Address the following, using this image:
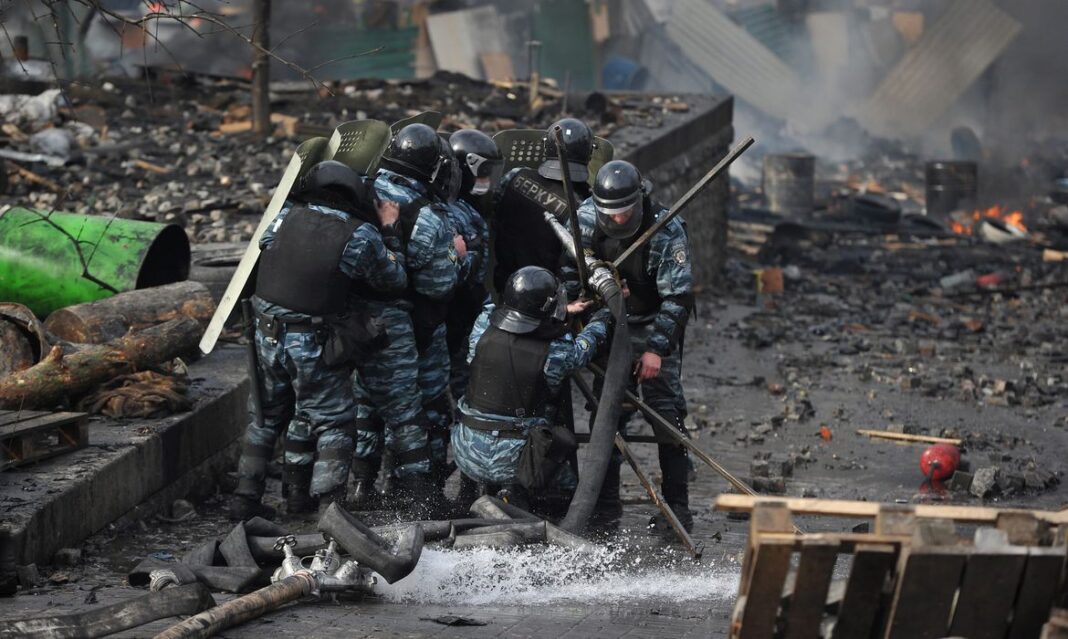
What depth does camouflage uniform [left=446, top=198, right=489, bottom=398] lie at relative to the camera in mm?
7750

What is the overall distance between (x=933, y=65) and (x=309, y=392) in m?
37.7

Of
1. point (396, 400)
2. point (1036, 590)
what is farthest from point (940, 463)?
point (1036, 590)

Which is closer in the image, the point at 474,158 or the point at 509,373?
the point at 509,373

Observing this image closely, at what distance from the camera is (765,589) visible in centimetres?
420

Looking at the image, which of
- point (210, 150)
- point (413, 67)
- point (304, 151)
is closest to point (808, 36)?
point (413, 67)

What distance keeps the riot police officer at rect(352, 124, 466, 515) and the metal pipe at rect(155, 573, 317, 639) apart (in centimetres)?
200

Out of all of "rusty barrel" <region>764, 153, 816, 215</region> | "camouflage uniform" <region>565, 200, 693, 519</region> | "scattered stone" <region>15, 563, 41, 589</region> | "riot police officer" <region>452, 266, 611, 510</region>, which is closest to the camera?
"scattered stone" <region>15, 563, 41, 589</region>

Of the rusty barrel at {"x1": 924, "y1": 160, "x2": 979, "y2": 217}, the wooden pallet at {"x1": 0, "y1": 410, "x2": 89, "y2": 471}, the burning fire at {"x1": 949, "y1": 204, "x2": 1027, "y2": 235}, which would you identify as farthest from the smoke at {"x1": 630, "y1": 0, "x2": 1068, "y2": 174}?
the wooden pallet at {"x1": 0, "y1": 410, "x2": 89, "y2": 471}

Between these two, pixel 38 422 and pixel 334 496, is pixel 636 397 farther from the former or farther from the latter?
pixel 38 422

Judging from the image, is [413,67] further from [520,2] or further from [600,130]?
[600,130]

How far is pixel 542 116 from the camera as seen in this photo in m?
18.5

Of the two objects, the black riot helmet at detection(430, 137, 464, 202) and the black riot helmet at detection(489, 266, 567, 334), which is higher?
the black riot helmet at detection(430, 137, 464, 202)

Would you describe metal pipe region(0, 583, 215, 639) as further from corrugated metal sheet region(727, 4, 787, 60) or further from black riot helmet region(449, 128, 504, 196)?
corrugated metal sheet region(727, 4, 787, 60)

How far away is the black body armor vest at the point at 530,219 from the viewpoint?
26.4 ft
